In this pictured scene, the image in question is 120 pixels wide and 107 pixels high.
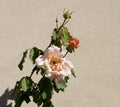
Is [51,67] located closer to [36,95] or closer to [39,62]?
[39,62]

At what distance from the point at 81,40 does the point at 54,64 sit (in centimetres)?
126

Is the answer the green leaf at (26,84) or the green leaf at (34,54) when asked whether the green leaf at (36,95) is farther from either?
the green leaf at (34,54)

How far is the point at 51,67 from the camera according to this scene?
96.0 inches

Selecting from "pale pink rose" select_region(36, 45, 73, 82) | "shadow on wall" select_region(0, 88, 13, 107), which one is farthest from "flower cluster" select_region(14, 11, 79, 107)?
"shadow on wall" select_region(0, 88, 13, 107)

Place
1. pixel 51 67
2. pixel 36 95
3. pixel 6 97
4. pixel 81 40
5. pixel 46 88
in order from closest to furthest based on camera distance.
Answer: pixel 51 67 → pixel 46 88 → pixel 36 95 → pixel 6 97 → pixel 81 40

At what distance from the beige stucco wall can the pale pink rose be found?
777 mm

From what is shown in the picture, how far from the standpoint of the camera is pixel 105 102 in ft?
10.7

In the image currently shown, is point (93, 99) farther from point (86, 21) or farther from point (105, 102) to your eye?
point (86, 21)

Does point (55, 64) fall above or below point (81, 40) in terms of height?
below

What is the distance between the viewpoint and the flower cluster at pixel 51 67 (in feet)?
8.02

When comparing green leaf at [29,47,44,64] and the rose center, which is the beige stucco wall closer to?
green leaf at [29,47,44,64]

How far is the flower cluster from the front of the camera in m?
2.44

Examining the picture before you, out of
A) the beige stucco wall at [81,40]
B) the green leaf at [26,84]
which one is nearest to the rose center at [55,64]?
the green leaf at [26,84]

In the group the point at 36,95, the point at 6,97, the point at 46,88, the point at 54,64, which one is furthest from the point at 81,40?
the point at 54,64
